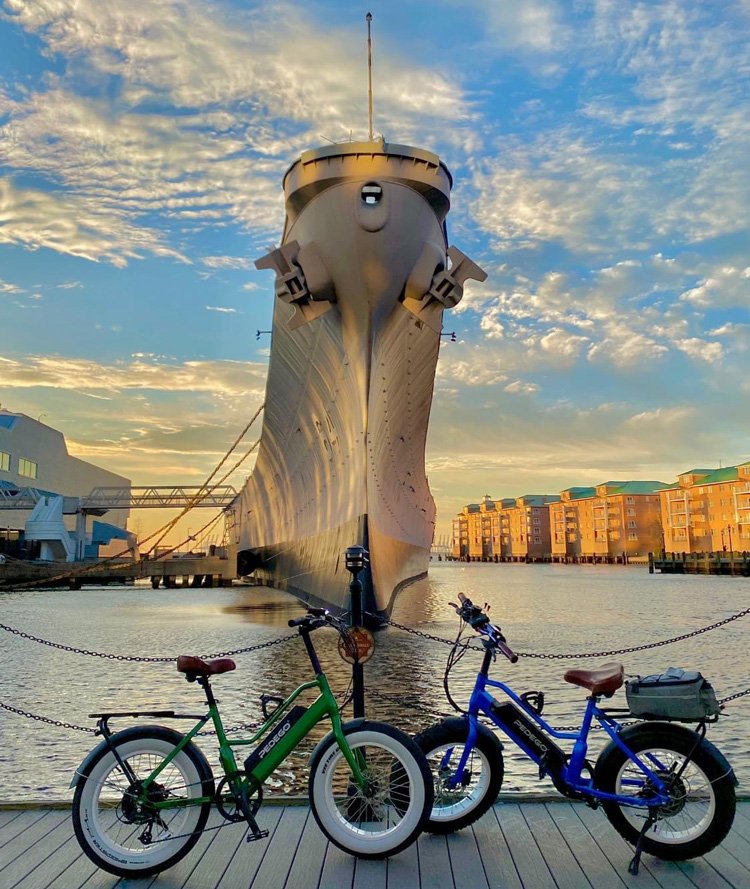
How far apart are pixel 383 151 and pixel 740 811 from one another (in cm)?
1804

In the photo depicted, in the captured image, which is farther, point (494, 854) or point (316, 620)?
point (316, 620)

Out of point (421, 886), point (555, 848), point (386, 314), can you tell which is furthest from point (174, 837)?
point (386, 314)

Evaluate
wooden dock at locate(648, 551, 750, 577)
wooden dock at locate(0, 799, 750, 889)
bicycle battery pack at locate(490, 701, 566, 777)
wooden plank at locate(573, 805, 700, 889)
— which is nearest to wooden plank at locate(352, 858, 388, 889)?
wooden dock at locate(0, 799, 750, 889)

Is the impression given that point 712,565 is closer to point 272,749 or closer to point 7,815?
point 272,749

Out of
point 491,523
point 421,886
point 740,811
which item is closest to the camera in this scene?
point 421,886

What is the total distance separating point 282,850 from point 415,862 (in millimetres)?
712

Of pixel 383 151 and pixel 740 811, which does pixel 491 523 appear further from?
pixel 740 811

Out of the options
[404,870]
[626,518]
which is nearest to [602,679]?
[404,870]

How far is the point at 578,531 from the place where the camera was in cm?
15750

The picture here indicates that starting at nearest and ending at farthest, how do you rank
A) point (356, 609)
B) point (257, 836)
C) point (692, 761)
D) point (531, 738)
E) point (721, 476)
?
point (257, 836), point (692, 761), point (531, 738), point (356, 609), point (721, 476)

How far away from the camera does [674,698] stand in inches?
165

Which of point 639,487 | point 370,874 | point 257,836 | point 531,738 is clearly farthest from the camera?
point 639,487

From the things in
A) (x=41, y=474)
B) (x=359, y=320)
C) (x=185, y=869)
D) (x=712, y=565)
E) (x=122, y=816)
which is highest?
(x=41, y=474)

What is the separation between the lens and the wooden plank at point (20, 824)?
4.31m
